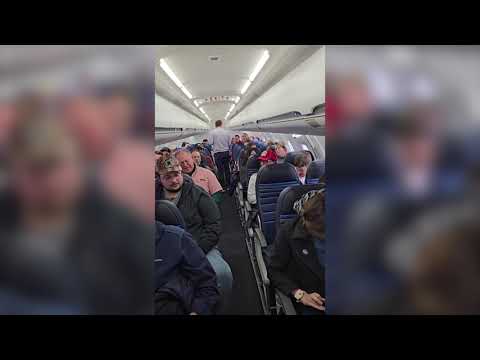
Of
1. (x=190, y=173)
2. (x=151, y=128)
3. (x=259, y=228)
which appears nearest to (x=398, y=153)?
(x=151, y=128)

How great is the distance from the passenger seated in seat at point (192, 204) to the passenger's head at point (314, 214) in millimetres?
876

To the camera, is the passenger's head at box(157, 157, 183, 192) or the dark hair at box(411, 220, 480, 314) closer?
the dark hair at box(411, 220, 480, 314)

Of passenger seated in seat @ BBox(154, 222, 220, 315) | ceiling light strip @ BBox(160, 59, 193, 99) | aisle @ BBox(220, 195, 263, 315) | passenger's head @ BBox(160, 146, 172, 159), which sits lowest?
aisle @ BBox(220, 195, 263, 315)

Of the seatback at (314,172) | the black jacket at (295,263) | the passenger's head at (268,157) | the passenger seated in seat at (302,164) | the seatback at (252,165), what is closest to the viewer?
the black jacket at (295,263)

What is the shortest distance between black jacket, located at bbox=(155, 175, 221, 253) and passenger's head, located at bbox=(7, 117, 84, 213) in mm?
1140

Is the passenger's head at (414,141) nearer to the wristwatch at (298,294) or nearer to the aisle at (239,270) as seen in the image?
the wristwatch at (298,294)

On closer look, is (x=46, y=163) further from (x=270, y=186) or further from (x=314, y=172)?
(x=314, y=172)

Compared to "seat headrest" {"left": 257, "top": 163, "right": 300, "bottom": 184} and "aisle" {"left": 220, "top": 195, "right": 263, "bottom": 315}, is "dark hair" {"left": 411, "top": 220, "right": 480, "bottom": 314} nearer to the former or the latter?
"aisle" {"left": 220, "top": 195, "right": 263, "bottom": 315}

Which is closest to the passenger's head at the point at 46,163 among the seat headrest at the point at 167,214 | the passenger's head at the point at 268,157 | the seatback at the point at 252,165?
the seat headrest at the point at 167,214

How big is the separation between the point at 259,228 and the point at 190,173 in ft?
2.80

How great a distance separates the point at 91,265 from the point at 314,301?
4.08 feet

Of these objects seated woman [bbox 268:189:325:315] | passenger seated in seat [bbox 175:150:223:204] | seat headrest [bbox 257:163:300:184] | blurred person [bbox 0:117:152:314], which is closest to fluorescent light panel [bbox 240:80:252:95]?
seat headrest [bbox 257:163:300:184]

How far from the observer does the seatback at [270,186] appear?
3.39 meters

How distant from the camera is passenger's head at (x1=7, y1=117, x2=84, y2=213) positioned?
166 centimetres
